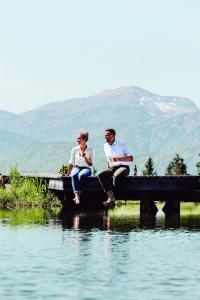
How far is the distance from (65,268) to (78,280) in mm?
1153

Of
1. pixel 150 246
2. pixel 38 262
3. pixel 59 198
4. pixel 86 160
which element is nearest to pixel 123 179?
pixel 86 160

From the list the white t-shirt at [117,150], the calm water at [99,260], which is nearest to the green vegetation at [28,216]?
the calm water at [99,260]

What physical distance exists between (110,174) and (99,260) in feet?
37.1

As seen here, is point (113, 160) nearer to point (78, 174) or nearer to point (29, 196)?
point (78, 174)

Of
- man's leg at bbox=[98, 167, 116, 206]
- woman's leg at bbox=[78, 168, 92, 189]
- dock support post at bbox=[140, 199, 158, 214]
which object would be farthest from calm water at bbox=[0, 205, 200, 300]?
dock support post at bbox=[140, 199, 158, 214]

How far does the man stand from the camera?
78.2 ft

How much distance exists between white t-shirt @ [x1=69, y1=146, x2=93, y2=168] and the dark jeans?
556 millimetres

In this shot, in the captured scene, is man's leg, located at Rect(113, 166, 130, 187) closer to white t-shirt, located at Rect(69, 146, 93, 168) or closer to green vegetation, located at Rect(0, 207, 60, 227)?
white t-shirt, located at Rect(69, 146, 93, 168)

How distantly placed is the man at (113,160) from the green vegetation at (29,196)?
586 centimetres

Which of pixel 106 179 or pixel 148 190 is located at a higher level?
pixel 106 179

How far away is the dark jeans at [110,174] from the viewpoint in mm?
24906

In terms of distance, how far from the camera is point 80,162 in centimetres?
2505

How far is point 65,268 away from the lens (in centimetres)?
1285

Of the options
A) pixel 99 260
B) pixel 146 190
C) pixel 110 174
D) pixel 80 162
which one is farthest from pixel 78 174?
pixel 99 260
